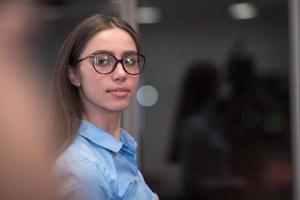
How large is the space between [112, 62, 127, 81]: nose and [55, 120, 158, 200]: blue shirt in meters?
0.14

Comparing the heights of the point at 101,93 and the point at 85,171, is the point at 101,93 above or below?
above

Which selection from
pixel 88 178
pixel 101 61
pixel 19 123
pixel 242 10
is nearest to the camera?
pixel 19 123

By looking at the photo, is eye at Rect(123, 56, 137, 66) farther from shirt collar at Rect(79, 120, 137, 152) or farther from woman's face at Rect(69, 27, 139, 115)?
shirt collar at Rect(79, 120, 137, 152)

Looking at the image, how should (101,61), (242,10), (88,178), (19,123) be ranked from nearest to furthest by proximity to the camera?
1. (19,123)
2. (88,178)
3. (101,61)
4. (242,10)

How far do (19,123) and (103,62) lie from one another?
68 cm

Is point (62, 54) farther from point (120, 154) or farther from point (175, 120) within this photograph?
point (175, 120)

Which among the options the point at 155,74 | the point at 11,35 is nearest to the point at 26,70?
the point at 11,35

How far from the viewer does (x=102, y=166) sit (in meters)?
1.15

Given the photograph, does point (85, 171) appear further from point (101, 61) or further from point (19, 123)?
point (19, 123)

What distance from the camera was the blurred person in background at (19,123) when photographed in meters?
0.56

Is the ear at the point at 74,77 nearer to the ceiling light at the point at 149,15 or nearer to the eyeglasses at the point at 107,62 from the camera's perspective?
the eyeglasses at the point at 107,62

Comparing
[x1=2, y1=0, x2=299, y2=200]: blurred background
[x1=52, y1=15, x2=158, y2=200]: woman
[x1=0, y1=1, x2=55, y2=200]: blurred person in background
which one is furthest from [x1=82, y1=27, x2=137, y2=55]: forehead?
[x1=2, y1=0, x2=299, y2=200]: blurred background

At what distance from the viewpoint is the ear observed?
1287 mm

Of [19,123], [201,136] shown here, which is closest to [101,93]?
[19,123]
